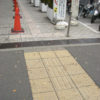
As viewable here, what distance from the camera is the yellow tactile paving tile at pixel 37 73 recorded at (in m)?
4.27

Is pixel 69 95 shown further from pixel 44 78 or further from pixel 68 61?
pixel 68 61

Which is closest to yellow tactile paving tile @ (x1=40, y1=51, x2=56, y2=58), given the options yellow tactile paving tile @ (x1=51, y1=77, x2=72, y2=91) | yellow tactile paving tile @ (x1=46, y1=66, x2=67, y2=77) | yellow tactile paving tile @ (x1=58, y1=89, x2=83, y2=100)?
yellow tactile paving tile @ (x1=46, y1=66, x2=67, y2=77)

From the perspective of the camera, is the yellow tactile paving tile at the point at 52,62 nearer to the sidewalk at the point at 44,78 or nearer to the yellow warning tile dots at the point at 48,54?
the sidewalk at the point at 44,78

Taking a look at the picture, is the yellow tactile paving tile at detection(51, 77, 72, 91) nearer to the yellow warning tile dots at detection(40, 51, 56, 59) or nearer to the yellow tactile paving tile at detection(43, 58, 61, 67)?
the yellow tactile paving tile at detection(43, 58, 61, 67)

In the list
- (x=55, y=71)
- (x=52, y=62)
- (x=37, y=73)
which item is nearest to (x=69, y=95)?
(x=55, y=71)

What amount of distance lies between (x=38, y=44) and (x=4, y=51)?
Result: 130 centimetres

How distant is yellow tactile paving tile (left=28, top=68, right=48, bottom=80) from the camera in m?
4.27

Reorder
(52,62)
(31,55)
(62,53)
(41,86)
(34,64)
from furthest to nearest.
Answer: (62,53) < (31,55) < (52,62) < (34,64) < (41,86)

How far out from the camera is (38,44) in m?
6.43

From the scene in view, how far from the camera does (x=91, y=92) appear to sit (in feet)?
12.2

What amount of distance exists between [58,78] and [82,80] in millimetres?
572

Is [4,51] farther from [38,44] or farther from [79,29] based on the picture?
[79,29]

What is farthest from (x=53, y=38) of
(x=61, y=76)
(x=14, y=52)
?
(x=61, y=76)

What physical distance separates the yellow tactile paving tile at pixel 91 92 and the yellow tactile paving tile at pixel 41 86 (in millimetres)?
685
